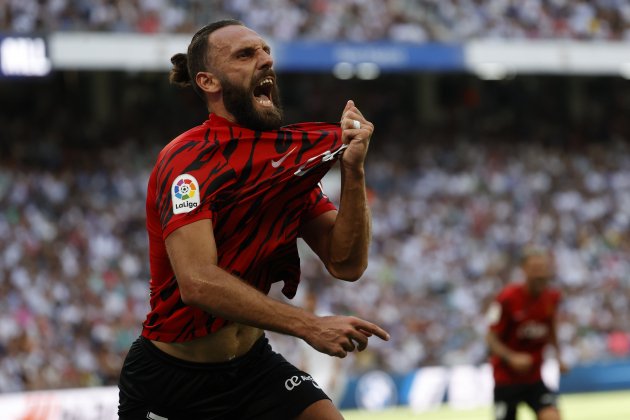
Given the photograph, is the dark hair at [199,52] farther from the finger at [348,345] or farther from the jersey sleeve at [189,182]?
the finger at [348,345]

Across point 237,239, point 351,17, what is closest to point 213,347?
point 237,239

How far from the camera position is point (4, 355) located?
16.4m

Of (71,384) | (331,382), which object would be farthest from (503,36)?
(71,384)

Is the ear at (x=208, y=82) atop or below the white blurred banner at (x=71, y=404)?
atop

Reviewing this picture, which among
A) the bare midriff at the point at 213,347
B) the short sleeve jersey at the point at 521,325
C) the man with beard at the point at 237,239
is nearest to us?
the man with beard at the point at 237,239

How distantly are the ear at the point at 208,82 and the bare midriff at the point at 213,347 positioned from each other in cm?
94

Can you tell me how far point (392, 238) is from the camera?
22266 millimetres

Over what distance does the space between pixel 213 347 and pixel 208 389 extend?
174 mm

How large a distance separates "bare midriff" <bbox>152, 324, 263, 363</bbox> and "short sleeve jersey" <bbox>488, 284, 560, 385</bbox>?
5.41 metres

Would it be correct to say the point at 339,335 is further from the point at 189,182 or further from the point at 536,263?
the point at 536,263

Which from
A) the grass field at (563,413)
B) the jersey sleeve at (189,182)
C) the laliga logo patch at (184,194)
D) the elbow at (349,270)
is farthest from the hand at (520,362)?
the grass field at (563,413)

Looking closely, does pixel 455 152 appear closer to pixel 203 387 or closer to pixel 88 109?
pixel 88 109

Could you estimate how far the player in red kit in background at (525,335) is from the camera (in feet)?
31.3

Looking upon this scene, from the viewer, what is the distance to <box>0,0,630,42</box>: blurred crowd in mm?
21016
